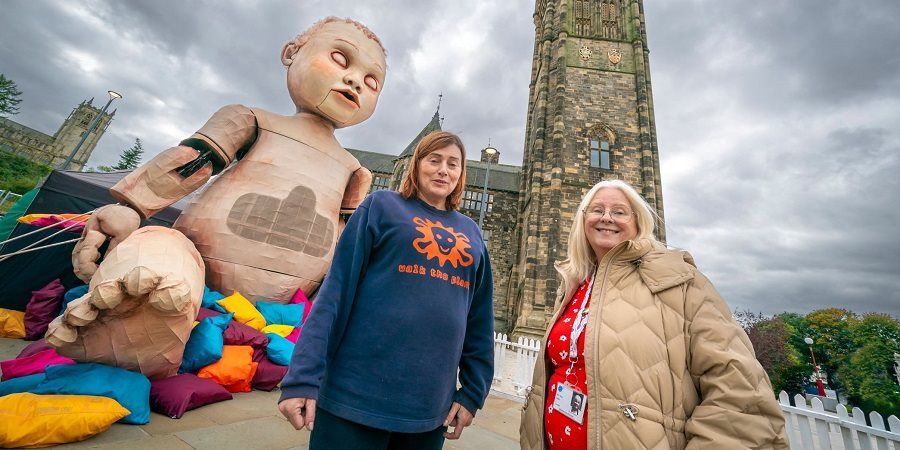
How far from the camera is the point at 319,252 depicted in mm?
3178

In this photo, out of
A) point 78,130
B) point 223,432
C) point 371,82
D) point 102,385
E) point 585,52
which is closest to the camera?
point 102,385

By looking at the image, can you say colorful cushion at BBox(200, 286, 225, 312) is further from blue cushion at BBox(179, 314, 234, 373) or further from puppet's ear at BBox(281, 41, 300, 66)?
puppet's ear at BBox(281, 41, 300, 66)

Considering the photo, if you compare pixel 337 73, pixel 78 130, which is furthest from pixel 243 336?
pixel 78 130

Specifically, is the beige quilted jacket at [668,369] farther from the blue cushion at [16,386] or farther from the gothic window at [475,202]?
the gothic window at [475,202]

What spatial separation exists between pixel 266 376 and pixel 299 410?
210 centimetres

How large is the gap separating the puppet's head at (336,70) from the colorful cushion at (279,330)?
2.04 metres

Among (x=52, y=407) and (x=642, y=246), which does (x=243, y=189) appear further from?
(x=642, y=246)

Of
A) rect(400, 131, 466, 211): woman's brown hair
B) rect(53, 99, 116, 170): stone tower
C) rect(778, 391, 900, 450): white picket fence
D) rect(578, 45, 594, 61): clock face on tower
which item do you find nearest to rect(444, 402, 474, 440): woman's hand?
rect(400, 131, 466, 211): woman's brown hair

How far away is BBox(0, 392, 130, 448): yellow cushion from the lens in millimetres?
1362

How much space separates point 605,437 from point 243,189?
3.11 m

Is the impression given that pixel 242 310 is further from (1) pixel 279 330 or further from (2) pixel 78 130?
(2) pixel 78 130

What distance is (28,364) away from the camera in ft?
6.50

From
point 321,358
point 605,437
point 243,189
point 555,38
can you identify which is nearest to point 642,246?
point 605,437

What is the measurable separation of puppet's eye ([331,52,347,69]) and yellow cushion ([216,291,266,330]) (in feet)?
7.54
